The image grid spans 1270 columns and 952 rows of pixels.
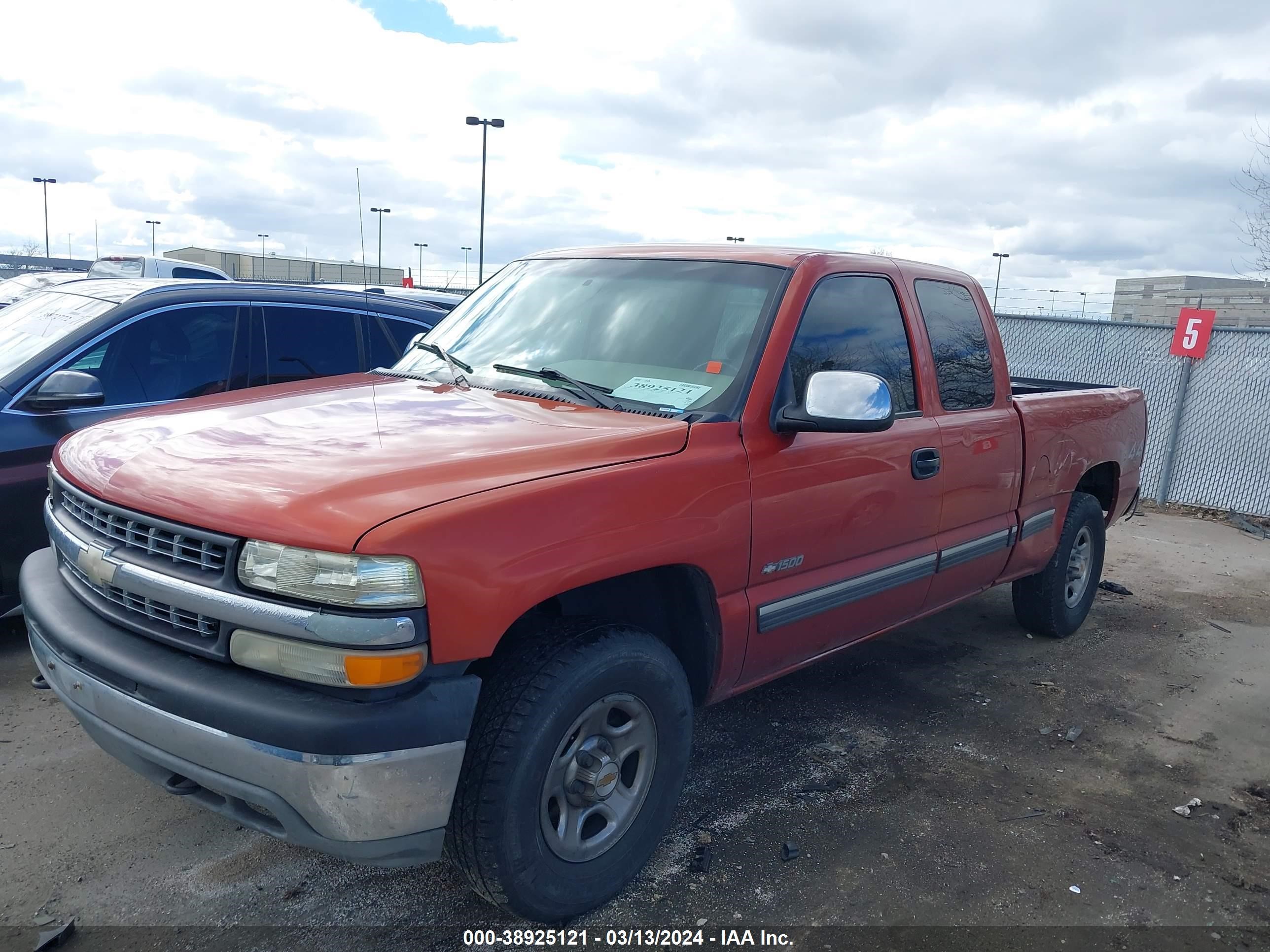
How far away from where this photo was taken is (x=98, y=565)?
8.54 feet

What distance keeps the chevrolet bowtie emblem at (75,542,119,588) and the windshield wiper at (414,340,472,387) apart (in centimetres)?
135

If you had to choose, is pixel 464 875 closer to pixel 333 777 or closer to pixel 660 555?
pixel 333 777

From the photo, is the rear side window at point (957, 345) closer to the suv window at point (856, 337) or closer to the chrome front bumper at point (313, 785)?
the suv window at point (856, 337)

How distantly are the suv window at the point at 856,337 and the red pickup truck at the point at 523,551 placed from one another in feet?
0.05

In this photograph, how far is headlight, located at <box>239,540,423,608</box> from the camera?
221cm

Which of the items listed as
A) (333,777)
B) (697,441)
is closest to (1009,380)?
(697,441)

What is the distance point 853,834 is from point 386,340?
4064mm

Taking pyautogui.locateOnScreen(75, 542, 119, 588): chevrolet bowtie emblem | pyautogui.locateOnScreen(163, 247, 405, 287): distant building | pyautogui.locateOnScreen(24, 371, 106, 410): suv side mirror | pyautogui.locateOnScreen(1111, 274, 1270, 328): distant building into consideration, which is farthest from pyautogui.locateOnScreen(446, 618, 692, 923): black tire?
pyautogui.locateOnScreen(163, 247, 405, 287): distant building

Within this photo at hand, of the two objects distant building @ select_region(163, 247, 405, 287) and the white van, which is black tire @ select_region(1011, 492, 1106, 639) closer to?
the white van

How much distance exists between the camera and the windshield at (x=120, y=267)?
488 inches

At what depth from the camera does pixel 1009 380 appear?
4.73 m

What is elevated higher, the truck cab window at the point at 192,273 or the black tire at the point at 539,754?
the truck cab window at the point at 192,273

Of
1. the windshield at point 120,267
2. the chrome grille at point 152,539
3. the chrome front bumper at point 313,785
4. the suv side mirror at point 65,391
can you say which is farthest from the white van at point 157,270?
the chrome front bumper at point 313,785

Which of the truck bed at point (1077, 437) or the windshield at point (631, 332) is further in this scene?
the truck bed at point (1077, 437)
